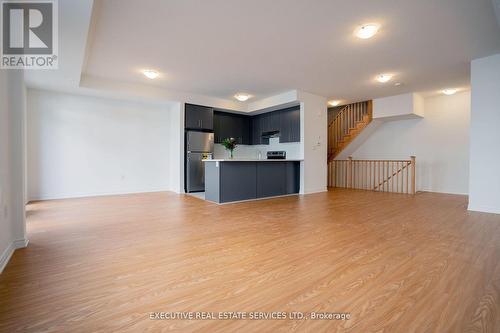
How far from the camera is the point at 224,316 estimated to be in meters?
1.41

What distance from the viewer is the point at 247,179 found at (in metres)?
5.48

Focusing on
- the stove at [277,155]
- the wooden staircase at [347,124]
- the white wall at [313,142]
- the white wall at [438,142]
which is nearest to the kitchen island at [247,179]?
the white wall at [313,142]

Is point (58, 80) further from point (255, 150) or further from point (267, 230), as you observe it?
point (255, 150)

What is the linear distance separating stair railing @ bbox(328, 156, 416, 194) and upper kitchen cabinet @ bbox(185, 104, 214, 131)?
4701 mm

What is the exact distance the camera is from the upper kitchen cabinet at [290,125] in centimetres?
668

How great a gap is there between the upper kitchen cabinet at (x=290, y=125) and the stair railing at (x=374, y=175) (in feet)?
8.39

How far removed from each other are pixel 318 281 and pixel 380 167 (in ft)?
23.2

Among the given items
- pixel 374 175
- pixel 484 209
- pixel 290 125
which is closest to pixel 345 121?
pixel 374 175

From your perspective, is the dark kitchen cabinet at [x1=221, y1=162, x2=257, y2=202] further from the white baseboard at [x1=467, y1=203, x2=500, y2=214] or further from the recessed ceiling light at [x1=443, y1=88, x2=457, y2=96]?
the recessed ceiling light at [x1=443, y1=88, x2=457, y2=96]

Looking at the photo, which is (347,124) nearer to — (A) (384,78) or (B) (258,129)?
(A) (384,78)

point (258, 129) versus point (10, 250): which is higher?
point (258, 129)

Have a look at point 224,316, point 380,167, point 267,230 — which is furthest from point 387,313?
point 380,167

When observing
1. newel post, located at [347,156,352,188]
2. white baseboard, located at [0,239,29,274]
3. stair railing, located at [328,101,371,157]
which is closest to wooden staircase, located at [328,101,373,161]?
stair railing, located at [328,101,371,157]

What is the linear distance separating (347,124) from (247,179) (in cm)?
454
